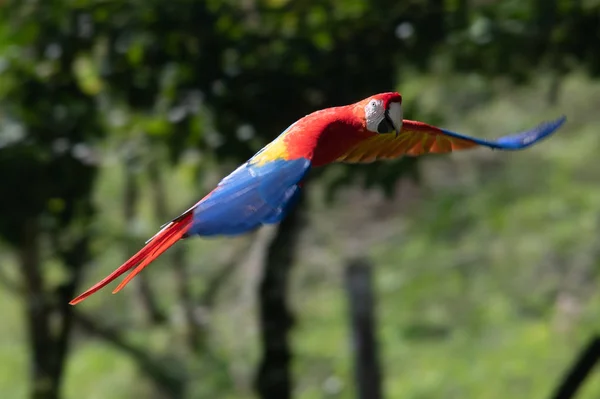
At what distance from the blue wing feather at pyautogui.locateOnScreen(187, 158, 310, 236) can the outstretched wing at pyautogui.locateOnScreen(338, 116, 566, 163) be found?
0.12m

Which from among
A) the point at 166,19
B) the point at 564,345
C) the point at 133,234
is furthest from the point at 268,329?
the point at 564,345

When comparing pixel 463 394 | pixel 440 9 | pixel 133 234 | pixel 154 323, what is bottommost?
pixel 463 394

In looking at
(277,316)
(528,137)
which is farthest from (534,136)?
(277,316)

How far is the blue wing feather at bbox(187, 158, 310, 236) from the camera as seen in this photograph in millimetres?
280

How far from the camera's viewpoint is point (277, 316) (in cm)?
135

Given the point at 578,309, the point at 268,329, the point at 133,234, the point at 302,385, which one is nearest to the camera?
the point at 268,329

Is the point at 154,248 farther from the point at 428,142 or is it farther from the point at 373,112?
the point at 428,142

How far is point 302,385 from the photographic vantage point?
2.26 meters

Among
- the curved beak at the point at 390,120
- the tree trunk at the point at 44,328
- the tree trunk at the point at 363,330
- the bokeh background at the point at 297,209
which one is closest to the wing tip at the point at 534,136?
the curved beak at the point at 390,120

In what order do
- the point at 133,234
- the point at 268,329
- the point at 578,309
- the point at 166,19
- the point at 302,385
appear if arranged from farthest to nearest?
the point at 578,309, the point at 302,385, the point at 133,234, the point at 268,329, the point at 166,19

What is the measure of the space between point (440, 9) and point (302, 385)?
1441 mm

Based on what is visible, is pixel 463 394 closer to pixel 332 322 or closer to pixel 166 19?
pixel 332 322

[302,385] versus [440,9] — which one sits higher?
[440,9]

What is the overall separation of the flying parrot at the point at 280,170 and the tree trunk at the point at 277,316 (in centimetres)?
88
